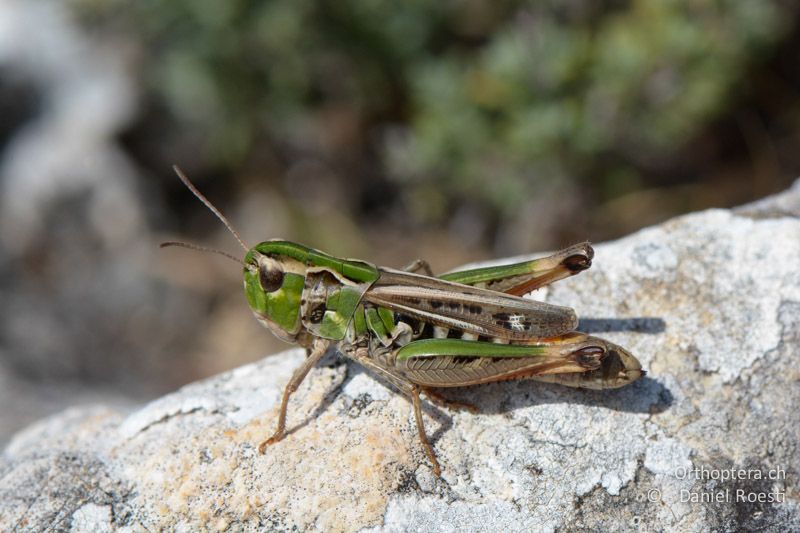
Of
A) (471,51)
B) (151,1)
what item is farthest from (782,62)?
(151,1)

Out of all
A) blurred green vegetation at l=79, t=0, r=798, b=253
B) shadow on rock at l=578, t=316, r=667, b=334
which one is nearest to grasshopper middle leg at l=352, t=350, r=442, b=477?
shadow on rock at l=578, t=316, r=667, b=334

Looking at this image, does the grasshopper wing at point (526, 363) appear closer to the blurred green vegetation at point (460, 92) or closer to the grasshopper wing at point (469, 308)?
the grasshopper wing at point (469, 308)

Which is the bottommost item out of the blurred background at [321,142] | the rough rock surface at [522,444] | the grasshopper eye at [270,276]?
the rough rock surface at [522,444]

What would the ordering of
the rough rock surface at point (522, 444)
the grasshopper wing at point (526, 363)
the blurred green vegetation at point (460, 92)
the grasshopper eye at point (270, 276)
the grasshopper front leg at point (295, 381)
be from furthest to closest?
1. the blurred green vegetation at point (460, 92)
2. the grasshopper eye at point (270, 276)
3. the grasshopper front leg at point (295, 381)
4. the grasshopper wing at point (526, 363)
5. the rough rock surface at point (522, 444)

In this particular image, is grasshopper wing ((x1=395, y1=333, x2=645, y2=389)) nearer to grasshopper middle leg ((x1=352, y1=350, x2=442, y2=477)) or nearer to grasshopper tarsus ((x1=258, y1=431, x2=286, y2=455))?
grasshopper middle leg ((x1=352, y1=350, x2=442, y2=477))

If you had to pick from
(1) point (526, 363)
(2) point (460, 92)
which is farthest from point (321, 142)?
(1) point (526, 363)

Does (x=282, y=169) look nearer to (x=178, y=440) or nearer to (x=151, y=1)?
(x=151, y=1)

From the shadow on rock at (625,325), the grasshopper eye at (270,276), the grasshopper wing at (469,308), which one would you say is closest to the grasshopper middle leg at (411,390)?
the grasshopper wing at (469,308)
